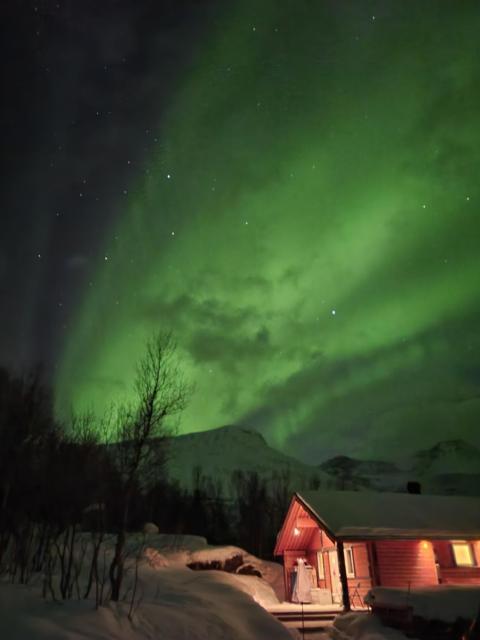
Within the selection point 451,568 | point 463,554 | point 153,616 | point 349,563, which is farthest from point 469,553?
point 153,616

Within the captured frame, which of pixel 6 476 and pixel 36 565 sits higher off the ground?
pixel 6 476

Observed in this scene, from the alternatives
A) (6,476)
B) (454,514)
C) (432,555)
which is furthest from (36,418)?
(454,514)

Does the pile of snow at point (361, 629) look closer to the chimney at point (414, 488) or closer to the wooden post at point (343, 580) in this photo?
the wooden post at point (343, 580)

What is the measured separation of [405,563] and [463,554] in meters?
3.58

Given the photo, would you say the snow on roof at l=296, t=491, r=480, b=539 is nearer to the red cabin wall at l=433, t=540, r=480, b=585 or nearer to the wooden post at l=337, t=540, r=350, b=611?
the wooden post at l=337, t=540, r=350, b=611

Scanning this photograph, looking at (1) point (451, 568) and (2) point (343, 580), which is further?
(1) point (451, 568)

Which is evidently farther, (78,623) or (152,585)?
(152,585)

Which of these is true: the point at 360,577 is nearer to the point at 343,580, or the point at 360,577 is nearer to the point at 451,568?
the point at 343,580

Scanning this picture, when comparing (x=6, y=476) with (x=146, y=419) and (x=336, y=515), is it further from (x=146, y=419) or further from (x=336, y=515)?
(x=336, y=515)

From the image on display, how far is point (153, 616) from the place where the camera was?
1136 cm

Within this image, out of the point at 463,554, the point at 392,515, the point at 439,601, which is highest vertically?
the point at 392,515

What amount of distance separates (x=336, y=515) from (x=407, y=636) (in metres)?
10.2

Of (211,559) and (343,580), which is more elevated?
(211,559)

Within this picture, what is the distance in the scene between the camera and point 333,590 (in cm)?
2673
